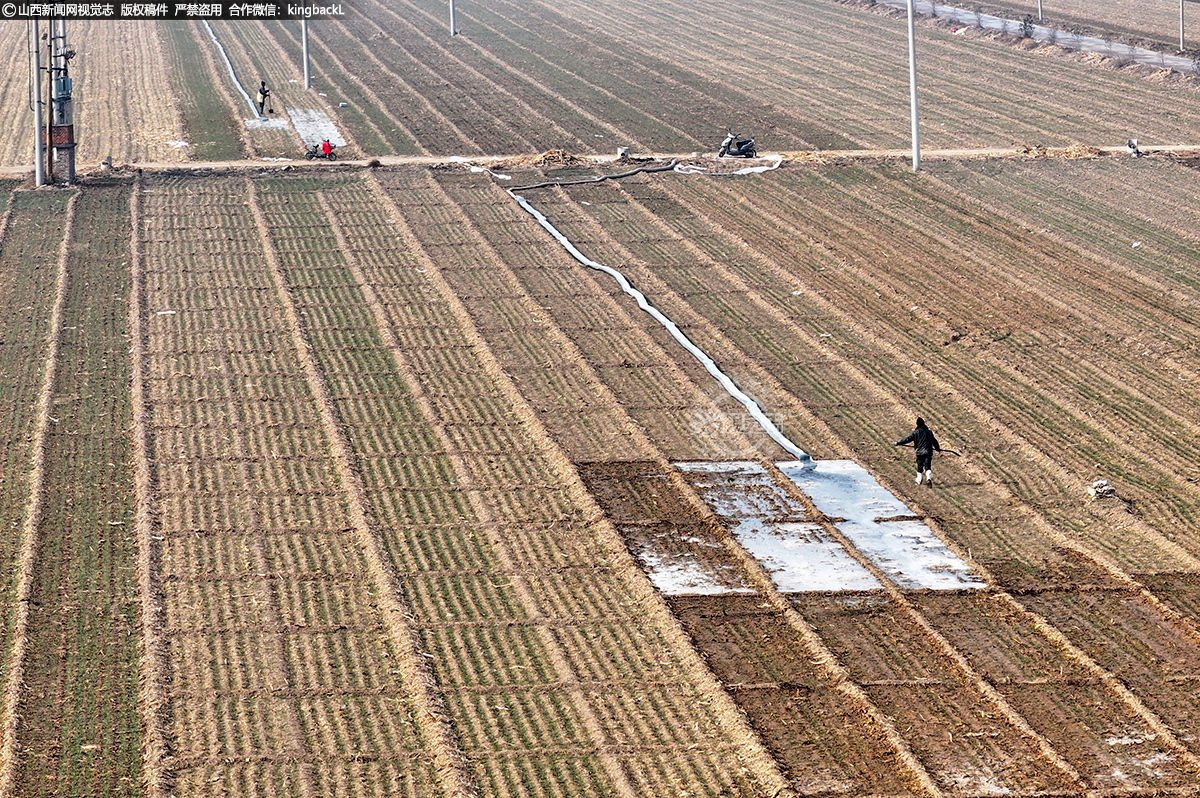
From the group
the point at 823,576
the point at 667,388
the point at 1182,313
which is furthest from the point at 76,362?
the point at 1182,313

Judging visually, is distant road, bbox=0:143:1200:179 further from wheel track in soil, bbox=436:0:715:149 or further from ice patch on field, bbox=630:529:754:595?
ice patch on field, bbox=630:529:754:595

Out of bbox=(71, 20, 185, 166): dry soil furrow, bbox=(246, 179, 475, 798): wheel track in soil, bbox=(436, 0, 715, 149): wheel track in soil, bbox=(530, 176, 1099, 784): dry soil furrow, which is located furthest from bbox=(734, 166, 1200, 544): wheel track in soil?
bbox=(71, 20, 185, 166): dry soil furrow

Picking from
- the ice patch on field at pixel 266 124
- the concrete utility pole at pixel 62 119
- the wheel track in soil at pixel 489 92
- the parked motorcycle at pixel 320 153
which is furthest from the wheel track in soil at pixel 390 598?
the wheel track in soil at pixel 489 92

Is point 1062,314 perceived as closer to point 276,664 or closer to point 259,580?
point 259,580

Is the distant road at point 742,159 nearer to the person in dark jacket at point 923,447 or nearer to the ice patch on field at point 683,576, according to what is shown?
the person in dark jacket at point 923,447

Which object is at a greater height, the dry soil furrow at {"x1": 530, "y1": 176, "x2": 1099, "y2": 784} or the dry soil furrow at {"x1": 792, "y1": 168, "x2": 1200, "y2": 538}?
the dry soil furrow at {"x1": 792, "y1": 168, "x2": 1200, "y2": 538}
